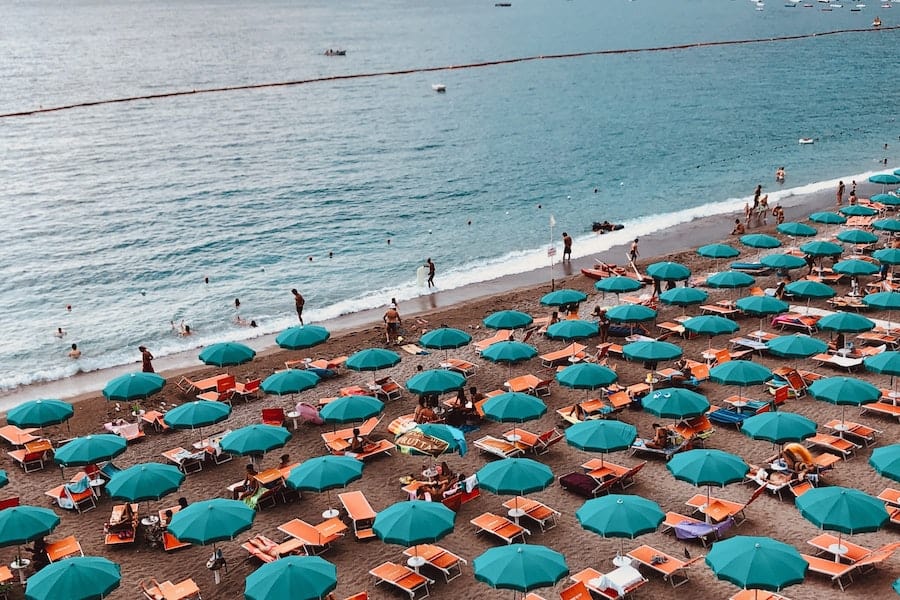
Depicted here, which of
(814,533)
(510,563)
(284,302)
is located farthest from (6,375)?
(814,533)

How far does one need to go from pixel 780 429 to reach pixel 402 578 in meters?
7.98

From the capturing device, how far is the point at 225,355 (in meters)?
23.6

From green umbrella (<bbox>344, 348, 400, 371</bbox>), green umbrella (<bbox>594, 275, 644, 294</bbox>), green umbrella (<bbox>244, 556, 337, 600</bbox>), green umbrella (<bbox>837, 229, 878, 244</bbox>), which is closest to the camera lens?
green umbrella (<bbox>244, 556, 337, 600</bbox>)

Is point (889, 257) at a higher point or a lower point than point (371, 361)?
higher

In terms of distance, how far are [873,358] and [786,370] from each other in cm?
233

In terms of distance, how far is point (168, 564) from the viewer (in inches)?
642

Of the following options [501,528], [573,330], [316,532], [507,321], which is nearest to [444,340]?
[507,321]

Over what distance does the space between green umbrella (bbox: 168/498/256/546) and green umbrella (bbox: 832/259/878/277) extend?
2097 cm

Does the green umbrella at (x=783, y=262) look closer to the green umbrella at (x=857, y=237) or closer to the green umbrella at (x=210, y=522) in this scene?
the green umbrella at (x=857, y=237)

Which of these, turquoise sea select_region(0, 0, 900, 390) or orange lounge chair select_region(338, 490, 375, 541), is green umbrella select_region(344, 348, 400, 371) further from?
turquoise sea select_region(0, 0, 900, 390)

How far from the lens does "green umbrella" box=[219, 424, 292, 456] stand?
18.1 metres

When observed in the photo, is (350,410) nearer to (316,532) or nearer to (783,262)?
(316,532)

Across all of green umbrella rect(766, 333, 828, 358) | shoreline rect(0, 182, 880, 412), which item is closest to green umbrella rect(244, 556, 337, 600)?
green umbrella rect(766, 333, 828, 358)

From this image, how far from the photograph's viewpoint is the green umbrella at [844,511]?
14023 millimetres
